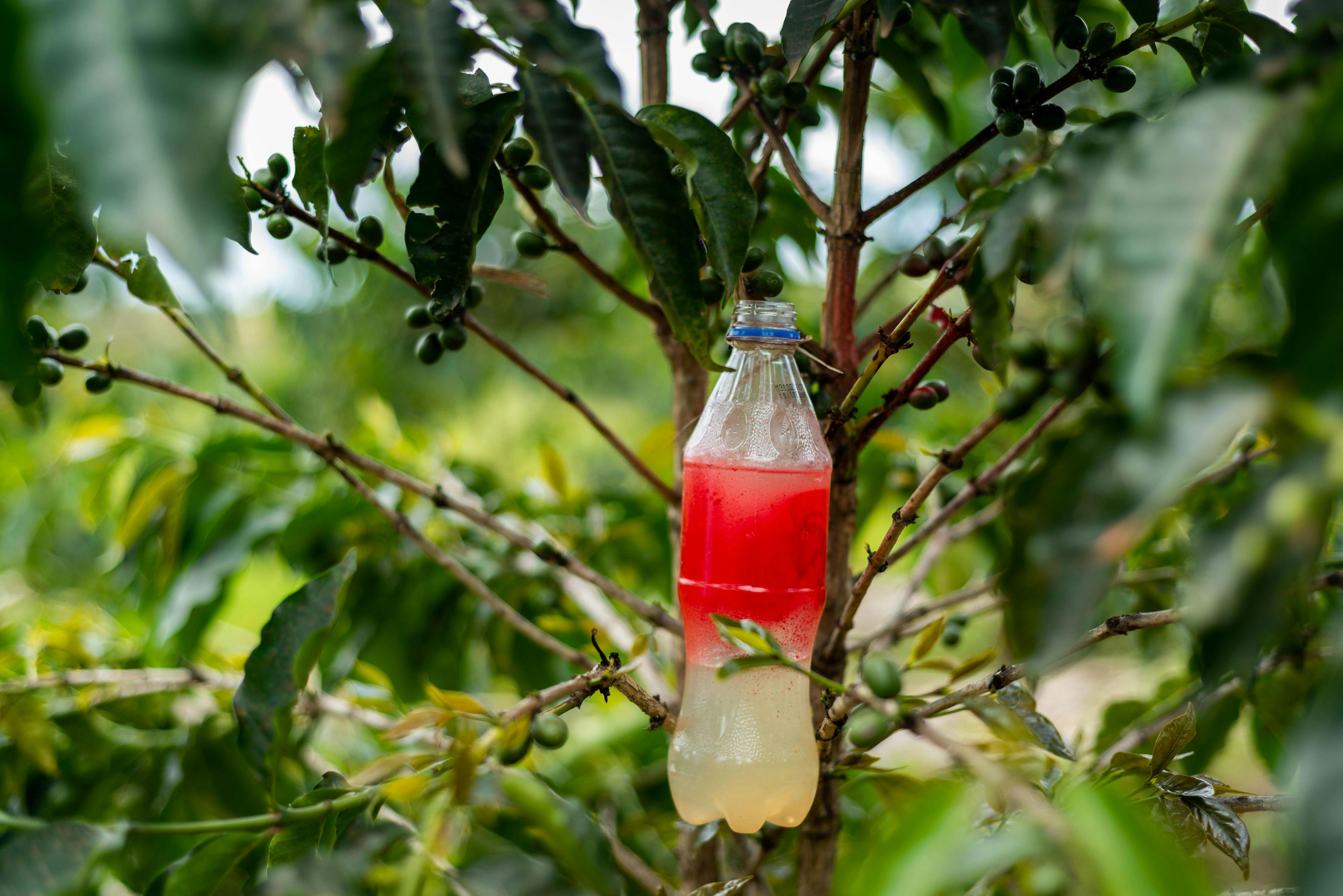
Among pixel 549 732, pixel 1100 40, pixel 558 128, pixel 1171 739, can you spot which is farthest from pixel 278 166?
pixel 1171 739

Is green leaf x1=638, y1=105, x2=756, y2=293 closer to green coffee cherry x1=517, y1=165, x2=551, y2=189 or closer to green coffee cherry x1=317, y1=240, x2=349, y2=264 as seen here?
green coffee cherry x1=517, y1=165, x2=551, y2=189

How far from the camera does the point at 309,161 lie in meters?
0.45

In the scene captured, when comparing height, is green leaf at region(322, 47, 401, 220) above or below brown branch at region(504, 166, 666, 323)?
above

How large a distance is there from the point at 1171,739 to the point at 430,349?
1.61ft

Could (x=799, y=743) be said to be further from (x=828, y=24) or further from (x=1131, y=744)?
(x=828, y=24)

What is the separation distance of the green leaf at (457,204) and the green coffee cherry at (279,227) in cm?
15

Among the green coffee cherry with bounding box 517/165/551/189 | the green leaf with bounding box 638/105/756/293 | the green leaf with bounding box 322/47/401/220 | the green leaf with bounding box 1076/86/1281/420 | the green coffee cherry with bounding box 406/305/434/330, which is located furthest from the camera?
the green coffee cherry with bounding box 406/305/434/330

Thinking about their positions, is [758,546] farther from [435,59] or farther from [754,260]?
[435,59]

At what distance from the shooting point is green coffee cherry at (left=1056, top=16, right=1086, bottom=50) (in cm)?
48

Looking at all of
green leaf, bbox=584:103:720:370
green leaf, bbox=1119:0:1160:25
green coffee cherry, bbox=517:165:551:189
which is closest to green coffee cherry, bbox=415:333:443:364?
green coffee cherry, bbox=517:165:551:189

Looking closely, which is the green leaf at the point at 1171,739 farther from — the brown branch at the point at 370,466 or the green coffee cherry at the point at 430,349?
the green coffee cherry at the point at 430,349

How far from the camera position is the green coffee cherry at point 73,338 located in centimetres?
61

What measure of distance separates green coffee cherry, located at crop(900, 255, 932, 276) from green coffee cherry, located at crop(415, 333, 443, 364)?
308mm

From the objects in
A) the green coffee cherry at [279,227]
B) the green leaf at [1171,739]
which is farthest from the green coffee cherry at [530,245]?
the green leaf at [1171,739]
